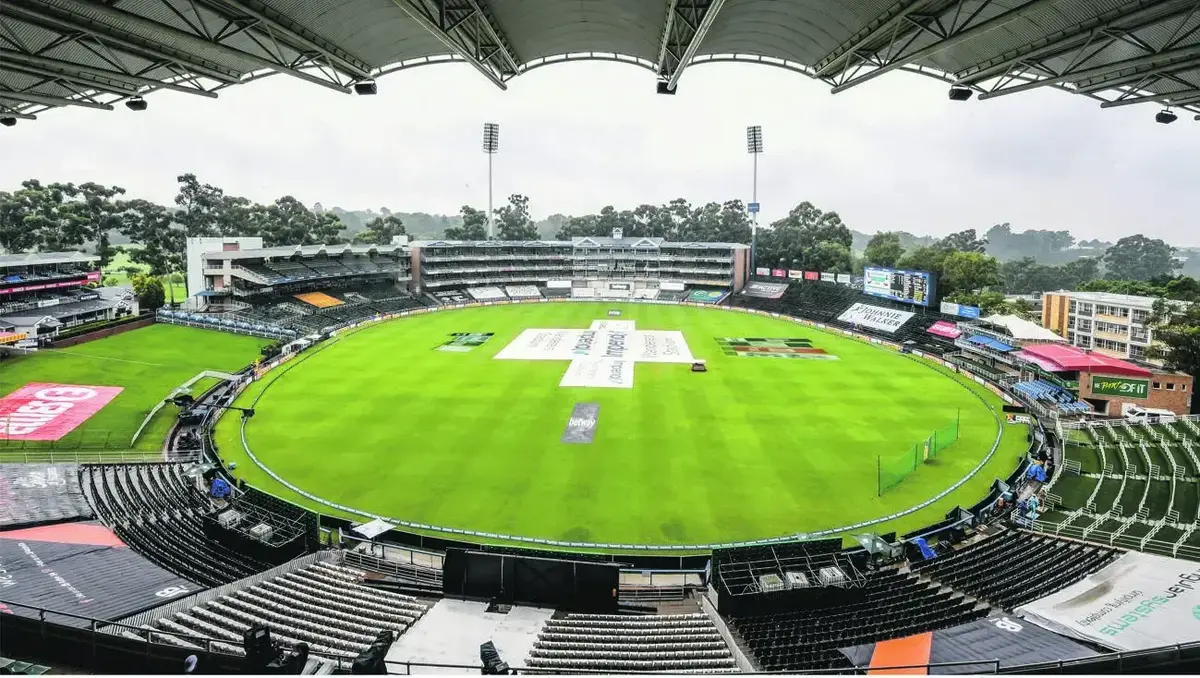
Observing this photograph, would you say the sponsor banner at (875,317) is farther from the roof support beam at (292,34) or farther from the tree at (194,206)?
the tree at (194,206)

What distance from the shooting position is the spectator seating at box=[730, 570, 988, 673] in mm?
12875

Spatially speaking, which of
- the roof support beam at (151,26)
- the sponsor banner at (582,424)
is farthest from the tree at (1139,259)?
the roof support beam at (151,26)

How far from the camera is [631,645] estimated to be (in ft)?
44.8

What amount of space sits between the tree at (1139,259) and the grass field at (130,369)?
139160mm

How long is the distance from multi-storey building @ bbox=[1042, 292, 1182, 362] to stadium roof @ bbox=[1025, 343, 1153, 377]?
13419 mm

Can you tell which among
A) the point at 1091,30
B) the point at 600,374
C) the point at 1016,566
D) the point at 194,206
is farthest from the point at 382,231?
the point at 1091,30

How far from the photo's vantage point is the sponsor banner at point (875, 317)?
191 ft

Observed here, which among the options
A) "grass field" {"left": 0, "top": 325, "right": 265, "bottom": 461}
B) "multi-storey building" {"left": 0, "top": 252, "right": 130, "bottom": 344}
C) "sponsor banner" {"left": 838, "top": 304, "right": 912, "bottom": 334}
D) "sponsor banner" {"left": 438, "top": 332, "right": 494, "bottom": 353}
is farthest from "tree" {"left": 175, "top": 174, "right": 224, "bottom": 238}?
"sponsor banner" {"left": 838, "top": 304, "right": 912, "bottom": 334}

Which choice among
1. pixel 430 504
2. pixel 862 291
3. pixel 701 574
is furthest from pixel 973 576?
pixel 862 291

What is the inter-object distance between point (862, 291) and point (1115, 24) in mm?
57859

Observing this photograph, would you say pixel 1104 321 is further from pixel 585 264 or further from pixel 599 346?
pixel 585 264

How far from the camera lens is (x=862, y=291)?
68188mm

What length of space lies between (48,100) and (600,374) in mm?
30886

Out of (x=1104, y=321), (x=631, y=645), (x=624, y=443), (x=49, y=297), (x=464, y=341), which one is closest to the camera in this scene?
(x=631, y=645)
